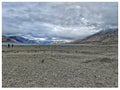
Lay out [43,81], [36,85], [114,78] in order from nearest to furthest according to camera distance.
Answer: [36,85] < [43,81] < [114,78]

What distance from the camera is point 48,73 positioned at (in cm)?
1367

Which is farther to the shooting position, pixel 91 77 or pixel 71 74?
pixel 71 74

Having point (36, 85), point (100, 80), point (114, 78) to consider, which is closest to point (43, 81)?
point (36, 85)

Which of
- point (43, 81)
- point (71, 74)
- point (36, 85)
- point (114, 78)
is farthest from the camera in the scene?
point (71, 74)

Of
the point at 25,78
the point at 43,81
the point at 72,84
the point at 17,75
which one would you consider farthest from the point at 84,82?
the point at 17,75

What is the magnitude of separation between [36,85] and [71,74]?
3022mm

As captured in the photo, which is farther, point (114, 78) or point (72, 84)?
point (114, 78)

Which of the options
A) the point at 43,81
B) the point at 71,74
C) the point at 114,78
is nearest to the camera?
the point at 43,81

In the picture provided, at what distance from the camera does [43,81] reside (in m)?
11.5

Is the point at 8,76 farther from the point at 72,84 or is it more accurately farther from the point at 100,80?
the point at 100,80

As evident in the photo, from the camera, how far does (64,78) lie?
12203 mm

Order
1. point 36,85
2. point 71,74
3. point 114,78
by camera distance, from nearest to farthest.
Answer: point 36,85 < point 114,78 < point 71,74

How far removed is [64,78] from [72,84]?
4.10 feet

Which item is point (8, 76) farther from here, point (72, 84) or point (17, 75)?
point (72, 84)
